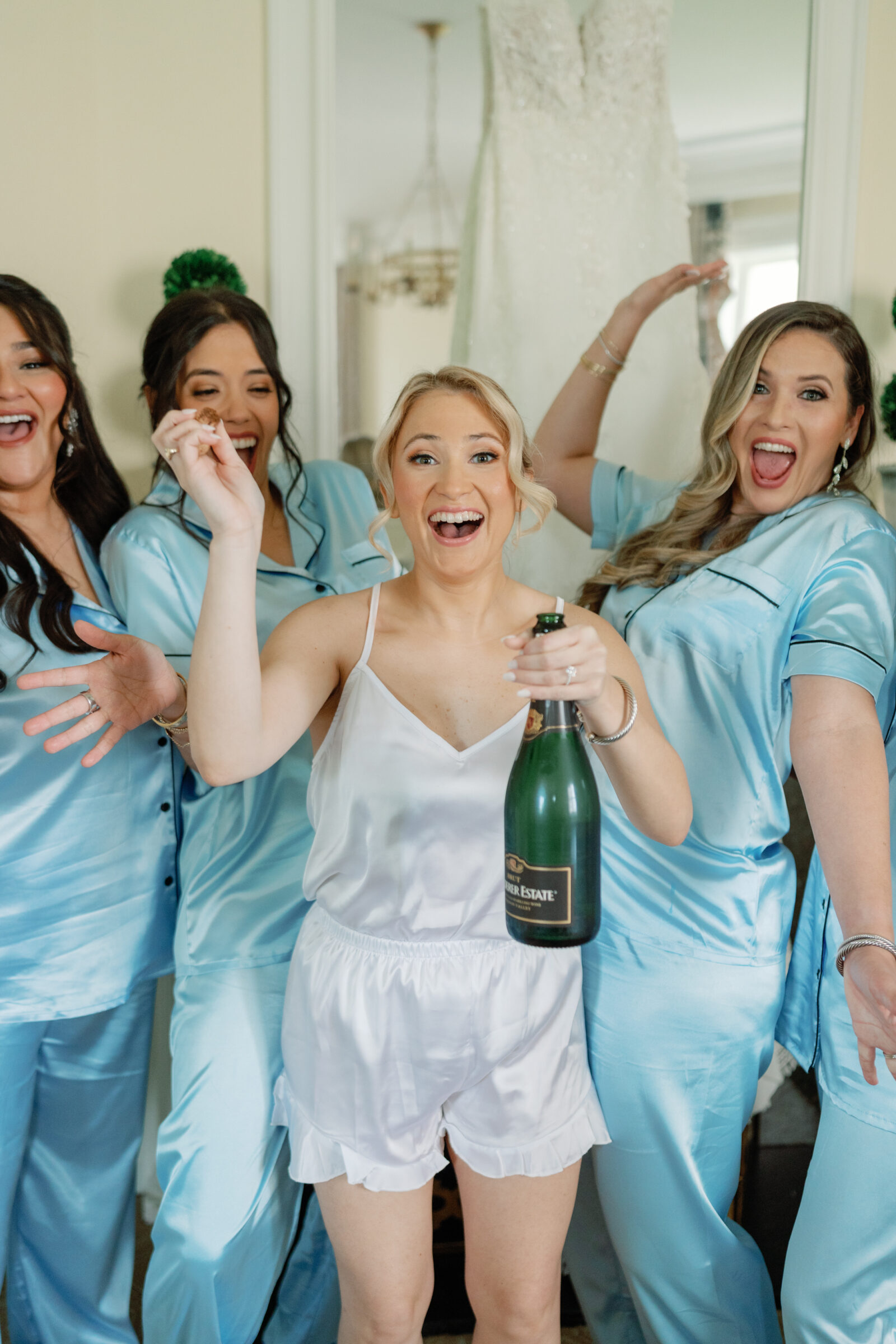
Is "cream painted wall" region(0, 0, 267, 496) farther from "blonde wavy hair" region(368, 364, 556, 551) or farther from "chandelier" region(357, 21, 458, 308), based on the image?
"blonde wavy hair" region(368, 364, 556, 551)

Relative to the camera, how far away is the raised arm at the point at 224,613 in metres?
1.24

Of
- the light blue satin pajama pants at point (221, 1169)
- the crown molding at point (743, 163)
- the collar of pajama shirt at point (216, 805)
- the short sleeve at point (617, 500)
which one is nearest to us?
the light blue satin pajama pants at point (221, 1169)

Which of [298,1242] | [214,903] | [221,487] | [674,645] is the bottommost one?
[298,1242]

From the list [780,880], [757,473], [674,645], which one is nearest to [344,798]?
[674,645]

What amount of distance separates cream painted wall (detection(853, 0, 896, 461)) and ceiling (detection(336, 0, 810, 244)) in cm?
17

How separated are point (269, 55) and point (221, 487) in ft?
5.31

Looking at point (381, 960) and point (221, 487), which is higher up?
point (221, 487)

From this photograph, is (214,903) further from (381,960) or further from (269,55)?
(269,55)

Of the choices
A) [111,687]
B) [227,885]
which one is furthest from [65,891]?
[111,687]

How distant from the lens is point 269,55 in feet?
7.73

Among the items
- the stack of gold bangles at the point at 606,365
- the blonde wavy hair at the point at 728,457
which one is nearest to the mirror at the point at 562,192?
the stack of gold bangles at the point at 606,365

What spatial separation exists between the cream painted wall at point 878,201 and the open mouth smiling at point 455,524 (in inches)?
59.4

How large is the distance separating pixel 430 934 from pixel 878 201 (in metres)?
2.14

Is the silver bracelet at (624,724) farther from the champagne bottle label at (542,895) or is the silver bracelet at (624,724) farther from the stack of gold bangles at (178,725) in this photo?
the stack of gold bangles at (178,725)
